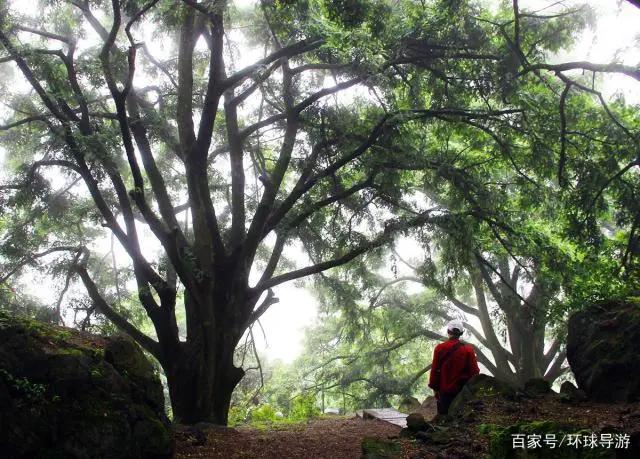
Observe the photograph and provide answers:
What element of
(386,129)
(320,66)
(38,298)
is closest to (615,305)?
(386,129)

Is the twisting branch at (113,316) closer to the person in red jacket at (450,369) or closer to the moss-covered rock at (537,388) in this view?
the person in red jacket at (450,369)

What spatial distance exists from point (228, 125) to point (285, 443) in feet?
16.6

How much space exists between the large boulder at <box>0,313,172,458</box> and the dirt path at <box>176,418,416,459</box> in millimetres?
864

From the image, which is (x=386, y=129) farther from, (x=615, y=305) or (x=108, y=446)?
(x=108, y=446)

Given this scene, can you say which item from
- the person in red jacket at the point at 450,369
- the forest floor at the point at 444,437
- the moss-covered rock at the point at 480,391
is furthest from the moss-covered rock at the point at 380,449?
the person in red jacket at the point at 450,369

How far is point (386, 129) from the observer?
735 centimetres

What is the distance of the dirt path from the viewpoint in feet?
17.1

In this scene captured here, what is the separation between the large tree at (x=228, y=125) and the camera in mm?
6316

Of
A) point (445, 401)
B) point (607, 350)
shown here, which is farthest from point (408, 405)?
point (607, 350)

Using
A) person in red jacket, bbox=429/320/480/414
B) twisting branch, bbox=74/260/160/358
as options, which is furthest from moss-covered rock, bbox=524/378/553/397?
twisting branch, bbox=74/260/160/358

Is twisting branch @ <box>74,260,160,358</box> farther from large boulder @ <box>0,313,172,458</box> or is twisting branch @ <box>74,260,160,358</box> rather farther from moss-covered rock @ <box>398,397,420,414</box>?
moss-covered rock @ <box>398,397,420,414</box>

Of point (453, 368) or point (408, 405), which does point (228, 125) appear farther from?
point (408, 405)

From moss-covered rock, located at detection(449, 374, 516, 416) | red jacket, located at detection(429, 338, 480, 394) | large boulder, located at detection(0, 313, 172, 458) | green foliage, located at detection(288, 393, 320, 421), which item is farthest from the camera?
green foliage, located at detection(288, 393, 320, 421)

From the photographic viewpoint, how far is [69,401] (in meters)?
3.76
